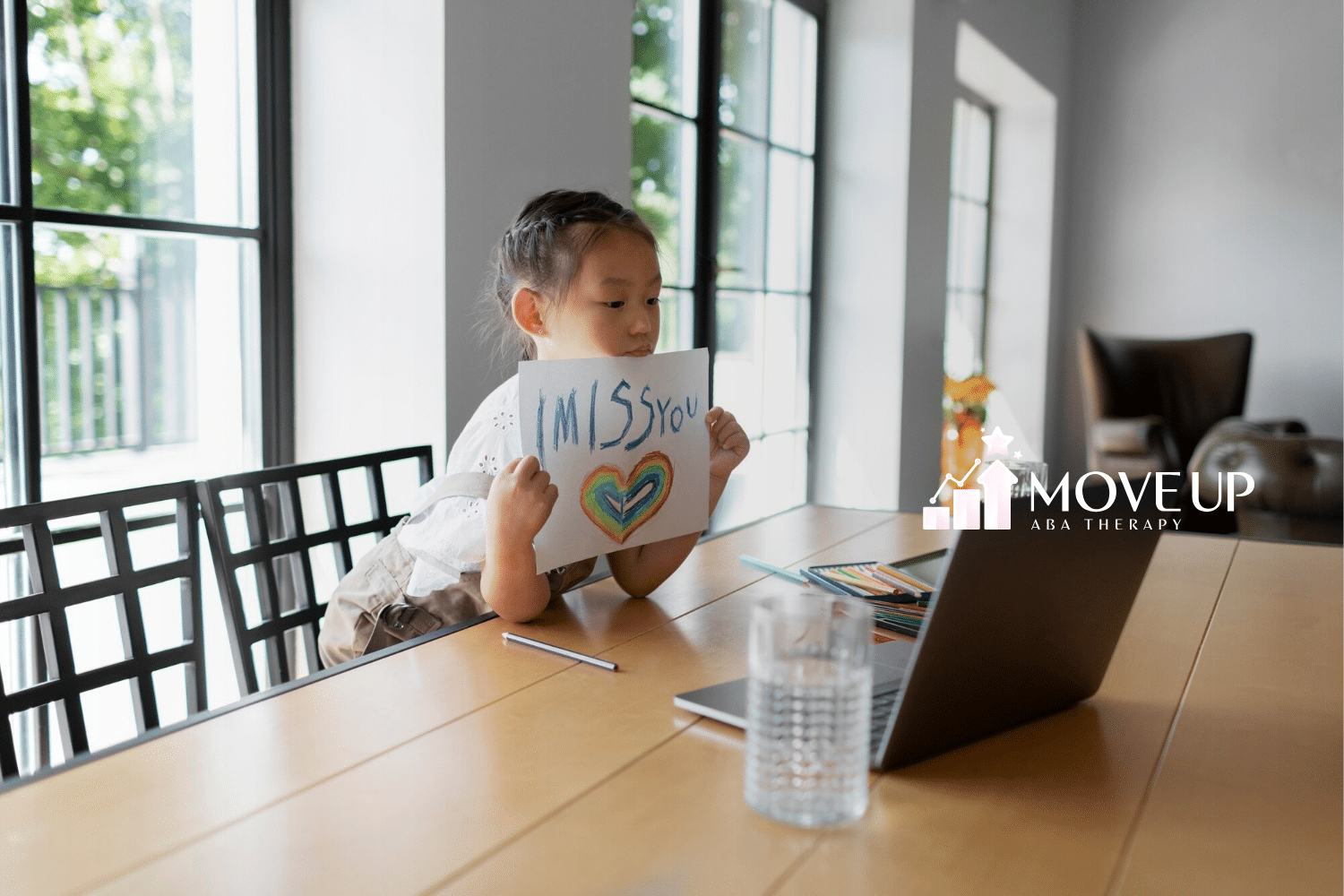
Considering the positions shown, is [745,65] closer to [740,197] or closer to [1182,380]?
[740,197]

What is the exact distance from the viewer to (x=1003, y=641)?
0.68m

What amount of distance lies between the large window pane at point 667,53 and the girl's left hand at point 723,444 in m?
1.49

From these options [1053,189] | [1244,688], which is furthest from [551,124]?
[1053,189]

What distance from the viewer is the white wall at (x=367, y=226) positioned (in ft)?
5.55

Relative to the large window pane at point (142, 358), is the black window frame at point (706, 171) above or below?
above

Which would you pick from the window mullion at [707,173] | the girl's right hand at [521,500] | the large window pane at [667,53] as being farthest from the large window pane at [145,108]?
the window mullion at [707,173]

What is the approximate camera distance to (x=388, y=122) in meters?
1.71

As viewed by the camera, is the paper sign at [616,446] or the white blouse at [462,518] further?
the white blouse at [462,518]

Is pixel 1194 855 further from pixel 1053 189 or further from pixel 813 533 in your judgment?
pixel 1053 189

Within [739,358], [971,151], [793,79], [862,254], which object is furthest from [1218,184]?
[739,358]

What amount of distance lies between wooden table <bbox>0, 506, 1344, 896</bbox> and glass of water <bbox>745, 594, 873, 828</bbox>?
0.05 feet

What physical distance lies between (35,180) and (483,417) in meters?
0.75

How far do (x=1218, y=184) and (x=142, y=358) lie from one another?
16.2ft

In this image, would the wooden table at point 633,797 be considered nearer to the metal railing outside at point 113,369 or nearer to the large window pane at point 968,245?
the metal railing outside at point 113,369
